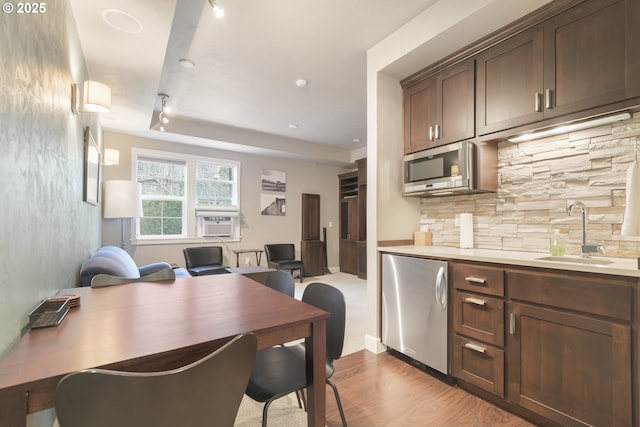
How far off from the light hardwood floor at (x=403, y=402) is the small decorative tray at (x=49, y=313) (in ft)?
4.78

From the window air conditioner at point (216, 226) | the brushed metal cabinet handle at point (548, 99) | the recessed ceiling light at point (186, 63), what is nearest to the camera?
the brushed metal cabinet handle at point (548, 99)

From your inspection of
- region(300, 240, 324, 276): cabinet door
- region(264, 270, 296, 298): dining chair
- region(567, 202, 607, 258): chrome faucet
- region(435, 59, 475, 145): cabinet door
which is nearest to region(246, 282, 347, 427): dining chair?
region(264, 270, 296, 298): dining chair

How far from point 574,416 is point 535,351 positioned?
318 millimetres

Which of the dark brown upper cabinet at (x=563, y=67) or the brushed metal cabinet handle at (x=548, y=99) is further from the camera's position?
the brushed metal cabinet handle at (x=548, y=99)

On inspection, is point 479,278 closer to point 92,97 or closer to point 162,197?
point 92,97

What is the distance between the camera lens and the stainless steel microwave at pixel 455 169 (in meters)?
2.26

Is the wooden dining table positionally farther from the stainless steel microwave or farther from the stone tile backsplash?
the stone tile backsplash

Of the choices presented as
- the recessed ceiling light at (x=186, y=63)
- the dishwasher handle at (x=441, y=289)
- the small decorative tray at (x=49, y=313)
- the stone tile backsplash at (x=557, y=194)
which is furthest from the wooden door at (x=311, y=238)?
the small decorative tray at (x=49, y=313)

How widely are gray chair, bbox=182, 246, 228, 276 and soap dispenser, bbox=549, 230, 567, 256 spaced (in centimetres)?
410

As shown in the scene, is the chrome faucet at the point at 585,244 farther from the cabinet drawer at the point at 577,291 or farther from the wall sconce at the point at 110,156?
the wall sconce at the point at 110,156

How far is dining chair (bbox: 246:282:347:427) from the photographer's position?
4.08ft

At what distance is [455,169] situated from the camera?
2.35m

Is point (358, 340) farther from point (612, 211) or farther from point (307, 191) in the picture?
point (307, 191)

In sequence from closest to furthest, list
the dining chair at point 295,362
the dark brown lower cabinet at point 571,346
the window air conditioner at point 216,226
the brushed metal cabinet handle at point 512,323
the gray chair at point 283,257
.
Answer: the dining chair at point 295,362 < the dark brown lower cabinet at point 571,346 < the brushed metal cabinet handle at point 512,323 < the window air conditioner at point 216,226 < the gray chair at point 283,257
